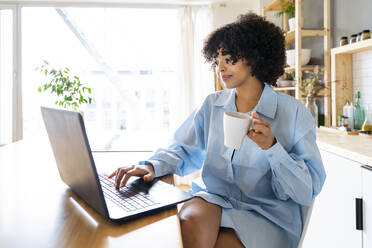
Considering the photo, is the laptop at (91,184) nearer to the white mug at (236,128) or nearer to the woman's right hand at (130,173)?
the woman's right hand at (130,173)

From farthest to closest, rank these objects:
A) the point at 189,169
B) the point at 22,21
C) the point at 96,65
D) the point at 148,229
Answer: the point at 96,65
the point at 22,21
the point at 189,169
the point at 148,229

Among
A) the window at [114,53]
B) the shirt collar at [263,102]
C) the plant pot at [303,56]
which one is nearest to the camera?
the shirt collar at [263,102]

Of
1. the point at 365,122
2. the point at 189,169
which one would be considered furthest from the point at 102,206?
the point at 365,122

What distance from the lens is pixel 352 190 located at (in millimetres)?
1375

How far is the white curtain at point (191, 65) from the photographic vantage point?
149 inches

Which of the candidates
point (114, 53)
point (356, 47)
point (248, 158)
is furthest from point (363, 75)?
point (114, 53)

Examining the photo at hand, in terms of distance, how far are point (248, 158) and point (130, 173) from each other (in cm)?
41

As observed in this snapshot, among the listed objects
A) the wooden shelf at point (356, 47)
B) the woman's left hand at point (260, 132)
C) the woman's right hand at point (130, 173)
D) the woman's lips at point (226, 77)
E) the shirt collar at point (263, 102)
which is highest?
the wooden shelf at point (356, 47)

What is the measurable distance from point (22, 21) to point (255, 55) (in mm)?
3575

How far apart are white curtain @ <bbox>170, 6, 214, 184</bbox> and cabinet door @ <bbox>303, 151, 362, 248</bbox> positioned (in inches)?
90.9

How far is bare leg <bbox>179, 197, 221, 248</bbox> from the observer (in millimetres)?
812

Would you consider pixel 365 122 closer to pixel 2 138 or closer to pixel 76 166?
pixel 76 166

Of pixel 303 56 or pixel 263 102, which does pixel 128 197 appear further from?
pixel 303 56

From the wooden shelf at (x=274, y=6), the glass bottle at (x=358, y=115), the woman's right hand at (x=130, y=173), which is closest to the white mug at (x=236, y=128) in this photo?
the woman's right hand at (x=130, y=173)
